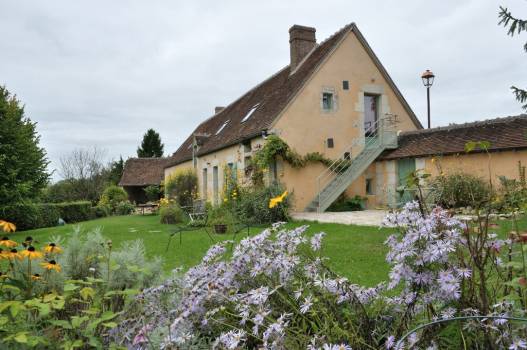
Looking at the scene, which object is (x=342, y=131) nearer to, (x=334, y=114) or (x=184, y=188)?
(x=334, y=114)

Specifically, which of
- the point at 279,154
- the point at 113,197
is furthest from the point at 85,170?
the point at 279,154

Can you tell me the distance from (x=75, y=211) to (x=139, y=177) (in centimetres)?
Answer: 1483

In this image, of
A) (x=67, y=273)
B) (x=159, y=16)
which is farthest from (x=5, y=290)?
(x=159, y=16)

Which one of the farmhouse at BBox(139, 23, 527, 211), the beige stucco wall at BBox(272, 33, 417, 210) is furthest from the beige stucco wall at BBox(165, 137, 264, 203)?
the beige stucco wall at BBox(272, 33, 417, 210)

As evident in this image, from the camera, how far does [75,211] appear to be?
2333 cm

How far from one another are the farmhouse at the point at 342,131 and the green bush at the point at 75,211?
36.3 ft

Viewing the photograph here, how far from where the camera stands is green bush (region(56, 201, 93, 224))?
22516 millimetres

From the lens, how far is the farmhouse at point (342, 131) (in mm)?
14297

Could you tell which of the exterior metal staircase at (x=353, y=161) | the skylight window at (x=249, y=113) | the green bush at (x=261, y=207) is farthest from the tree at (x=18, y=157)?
→ the exterior metal staircase at (x=353, y=161)

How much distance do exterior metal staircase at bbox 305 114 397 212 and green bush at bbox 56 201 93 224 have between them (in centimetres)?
1562

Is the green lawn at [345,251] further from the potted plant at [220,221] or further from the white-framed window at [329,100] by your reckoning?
the white-framed window at [329,100]

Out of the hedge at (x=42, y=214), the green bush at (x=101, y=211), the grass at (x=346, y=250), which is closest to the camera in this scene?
the grass at (x=346, y=250)

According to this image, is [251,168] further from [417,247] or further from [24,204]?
[417,247]

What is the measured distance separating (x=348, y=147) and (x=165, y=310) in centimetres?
1457
